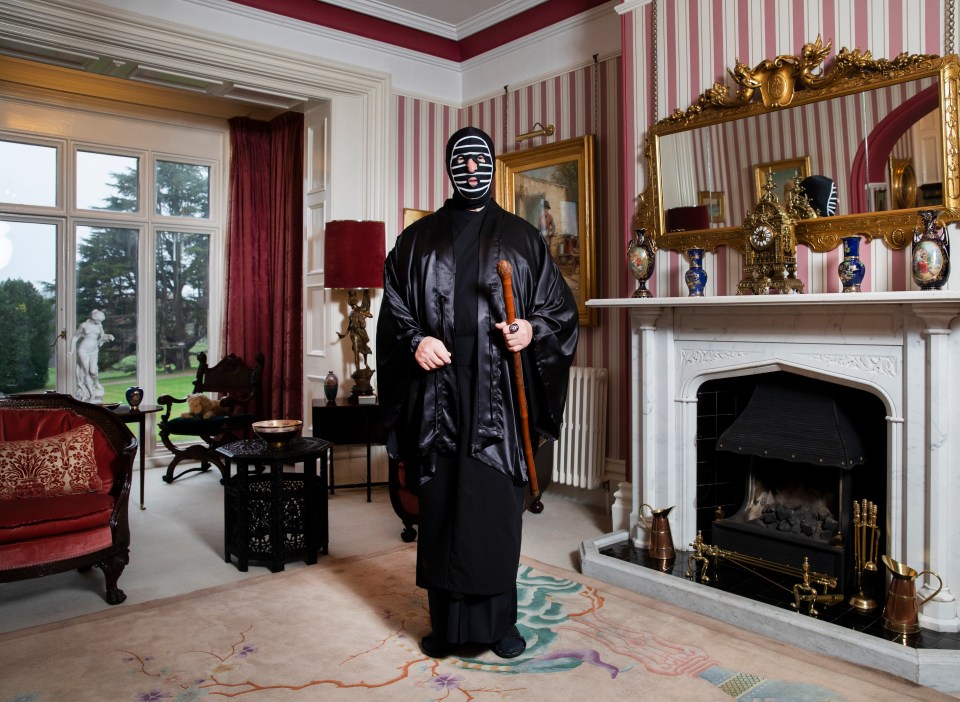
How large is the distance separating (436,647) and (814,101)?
9.09 ft

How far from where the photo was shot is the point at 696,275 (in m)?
3.60

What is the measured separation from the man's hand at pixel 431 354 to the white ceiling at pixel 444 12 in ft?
12.1

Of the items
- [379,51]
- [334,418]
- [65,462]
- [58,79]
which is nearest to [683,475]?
[334,418]

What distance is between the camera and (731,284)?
3.64 m

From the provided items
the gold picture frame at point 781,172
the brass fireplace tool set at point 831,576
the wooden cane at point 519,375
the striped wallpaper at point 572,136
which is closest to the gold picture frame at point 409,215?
the striped wallpaper at point 572,136

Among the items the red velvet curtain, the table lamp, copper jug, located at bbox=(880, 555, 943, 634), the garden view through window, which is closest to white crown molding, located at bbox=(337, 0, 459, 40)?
the red velvet curtain

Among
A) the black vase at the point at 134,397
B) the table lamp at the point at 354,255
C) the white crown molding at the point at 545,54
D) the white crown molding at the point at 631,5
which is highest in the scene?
the white crown molding at the point at 545,54

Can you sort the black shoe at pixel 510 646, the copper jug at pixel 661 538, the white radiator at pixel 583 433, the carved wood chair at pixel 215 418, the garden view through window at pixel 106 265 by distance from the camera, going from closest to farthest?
the black shoe at pixel 510 646 < the copper jug at pixel 661 538 < the white radiator at pixel 583 433 < the carved wood chair at pixel 215 418 < the garden view through window at pixel 106 265

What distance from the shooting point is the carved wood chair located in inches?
221

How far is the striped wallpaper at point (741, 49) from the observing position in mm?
3051

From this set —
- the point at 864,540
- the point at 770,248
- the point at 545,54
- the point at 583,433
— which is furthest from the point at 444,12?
the point at 864,540

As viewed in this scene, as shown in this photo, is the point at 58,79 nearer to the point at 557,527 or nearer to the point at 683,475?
the point at 557,527

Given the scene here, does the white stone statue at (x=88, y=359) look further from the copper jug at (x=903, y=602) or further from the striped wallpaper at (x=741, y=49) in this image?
the copper jug at (x=903, y=602)

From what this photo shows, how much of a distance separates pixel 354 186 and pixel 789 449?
3603 millimetres
